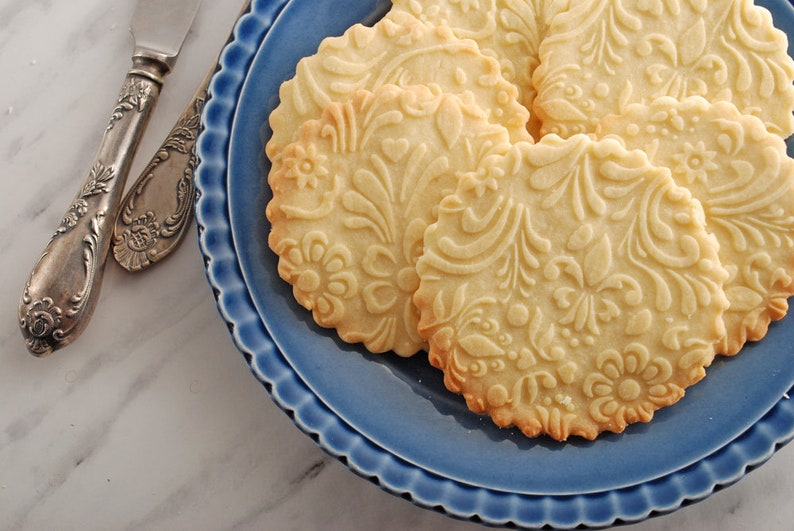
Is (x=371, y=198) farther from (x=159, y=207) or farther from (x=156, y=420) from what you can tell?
(x=156, y=420)

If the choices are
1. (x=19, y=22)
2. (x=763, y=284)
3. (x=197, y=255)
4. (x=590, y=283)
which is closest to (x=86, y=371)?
(x=197, y=255)

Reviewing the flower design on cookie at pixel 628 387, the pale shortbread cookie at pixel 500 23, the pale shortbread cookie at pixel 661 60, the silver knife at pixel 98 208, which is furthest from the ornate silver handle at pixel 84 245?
the flower design on cookie at pixel 628 387

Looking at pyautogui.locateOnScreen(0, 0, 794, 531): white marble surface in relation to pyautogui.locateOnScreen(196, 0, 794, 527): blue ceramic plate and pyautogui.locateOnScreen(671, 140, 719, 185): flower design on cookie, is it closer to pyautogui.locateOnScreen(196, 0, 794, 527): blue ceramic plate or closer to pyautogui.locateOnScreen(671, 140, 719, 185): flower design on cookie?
pyautogui.locateOnScreen(196, 0, 794, 527): blue ceramic plate

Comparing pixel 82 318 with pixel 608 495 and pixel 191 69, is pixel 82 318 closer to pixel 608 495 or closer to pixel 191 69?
pixel 191 69

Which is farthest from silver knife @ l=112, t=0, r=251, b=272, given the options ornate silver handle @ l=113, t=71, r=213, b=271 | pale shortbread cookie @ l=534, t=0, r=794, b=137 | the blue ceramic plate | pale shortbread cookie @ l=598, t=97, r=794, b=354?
pale shortbread cookie @ l=598, t=97, r=794, b=354

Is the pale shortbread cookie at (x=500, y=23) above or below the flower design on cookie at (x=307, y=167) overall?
above

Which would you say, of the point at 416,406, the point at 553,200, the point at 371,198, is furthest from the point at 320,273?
the point at 553,200

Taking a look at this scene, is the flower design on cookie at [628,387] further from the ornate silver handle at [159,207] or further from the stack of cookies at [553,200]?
the ornate silver handle at [159,207]
